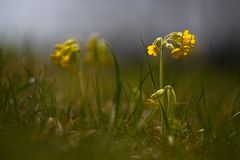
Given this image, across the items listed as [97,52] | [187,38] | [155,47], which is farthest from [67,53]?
[187,38]

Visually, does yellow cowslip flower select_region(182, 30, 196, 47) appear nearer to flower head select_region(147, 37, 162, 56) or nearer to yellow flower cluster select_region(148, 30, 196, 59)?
yellow flower cluster select_region(148, 30, 196, 59)

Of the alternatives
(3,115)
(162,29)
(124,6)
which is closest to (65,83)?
(3,115)

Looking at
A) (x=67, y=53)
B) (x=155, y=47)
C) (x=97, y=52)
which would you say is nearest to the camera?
(x=155, y=47)

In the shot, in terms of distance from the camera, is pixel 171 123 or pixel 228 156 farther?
pixel 171 123

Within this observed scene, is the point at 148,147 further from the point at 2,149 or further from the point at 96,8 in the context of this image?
the point at 96,8

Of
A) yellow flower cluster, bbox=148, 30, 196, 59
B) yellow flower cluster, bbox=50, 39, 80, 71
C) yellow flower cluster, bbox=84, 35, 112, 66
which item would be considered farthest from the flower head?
yellow flower cluster, bbox=84, 35, 112, 66

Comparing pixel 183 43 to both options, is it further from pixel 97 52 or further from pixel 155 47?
pixel 97 52
